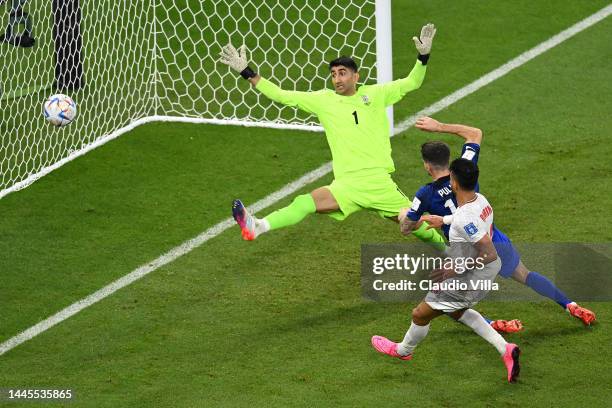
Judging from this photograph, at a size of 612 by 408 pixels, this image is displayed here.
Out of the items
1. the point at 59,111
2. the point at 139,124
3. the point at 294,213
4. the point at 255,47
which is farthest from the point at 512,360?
the point at 255,47

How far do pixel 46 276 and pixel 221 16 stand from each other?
17.3 feet

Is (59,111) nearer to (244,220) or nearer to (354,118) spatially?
(244,220)

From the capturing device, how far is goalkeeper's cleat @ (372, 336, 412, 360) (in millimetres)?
8930

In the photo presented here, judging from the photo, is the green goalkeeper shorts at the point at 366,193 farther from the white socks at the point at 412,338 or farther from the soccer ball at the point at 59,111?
the soccer ball at the point at 59,111

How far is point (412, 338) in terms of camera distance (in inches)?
343

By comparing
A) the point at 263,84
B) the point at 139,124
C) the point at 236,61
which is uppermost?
the point at 236,61

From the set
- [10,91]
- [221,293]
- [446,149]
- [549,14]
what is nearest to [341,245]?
[221,293]

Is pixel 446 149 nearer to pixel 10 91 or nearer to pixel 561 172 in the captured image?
pixel 561 172

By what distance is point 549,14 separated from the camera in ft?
50.9

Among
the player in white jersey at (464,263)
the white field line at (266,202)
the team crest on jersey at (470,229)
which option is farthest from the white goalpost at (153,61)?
the team crest on jersey at (470,229)

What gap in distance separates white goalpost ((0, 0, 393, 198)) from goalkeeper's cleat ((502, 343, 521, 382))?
14.5 feet

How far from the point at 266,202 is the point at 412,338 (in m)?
3.22

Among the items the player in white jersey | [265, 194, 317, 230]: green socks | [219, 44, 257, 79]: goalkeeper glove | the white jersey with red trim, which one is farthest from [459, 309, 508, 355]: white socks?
[219, 44, 257, 79]: goalkeeper glove

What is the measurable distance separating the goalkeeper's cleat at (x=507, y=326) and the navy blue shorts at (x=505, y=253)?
14.1 inches
